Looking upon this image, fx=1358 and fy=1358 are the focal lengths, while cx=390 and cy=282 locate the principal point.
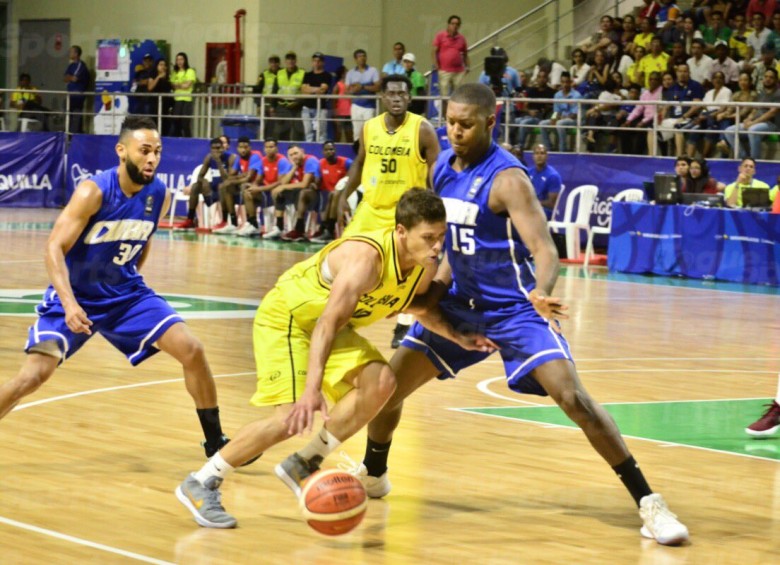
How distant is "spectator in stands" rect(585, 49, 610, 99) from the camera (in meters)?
21.0

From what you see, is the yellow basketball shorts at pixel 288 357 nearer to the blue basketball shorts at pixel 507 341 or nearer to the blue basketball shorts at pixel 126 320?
the blue basketball shorts at pixel 507 341

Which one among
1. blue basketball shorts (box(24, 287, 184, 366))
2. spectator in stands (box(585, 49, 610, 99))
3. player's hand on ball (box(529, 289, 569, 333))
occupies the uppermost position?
spectator in stands (box(585, 49, 610, 99))

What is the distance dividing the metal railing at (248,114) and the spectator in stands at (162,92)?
19 millimetres

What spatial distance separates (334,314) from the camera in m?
5.33

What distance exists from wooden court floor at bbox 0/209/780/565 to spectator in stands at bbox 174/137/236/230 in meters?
11.1

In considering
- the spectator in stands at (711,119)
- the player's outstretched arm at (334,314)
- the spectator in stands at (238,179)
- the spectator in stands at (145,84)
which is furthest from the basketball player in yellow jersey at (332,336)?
the spectator in stands at (145,84)

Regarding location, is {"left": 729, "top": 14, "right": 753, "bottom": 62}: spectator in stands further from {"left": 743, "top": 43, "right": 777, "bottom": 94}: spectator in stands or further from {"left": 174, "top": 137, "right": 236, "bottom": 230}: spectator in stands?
{"left": 174, "top": 137, "right": 236, "bottom": 230}: spectator in stands

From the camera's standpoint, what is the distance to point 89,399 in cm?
859

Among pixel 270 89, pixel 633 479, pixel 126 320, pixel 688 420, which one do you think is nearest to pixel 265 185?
pixel 270 89

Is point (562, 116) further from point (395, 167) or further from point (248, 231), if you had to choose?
point (395, 167)

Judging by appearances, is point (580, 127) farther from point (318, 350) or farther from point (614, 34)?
point (318, 350)

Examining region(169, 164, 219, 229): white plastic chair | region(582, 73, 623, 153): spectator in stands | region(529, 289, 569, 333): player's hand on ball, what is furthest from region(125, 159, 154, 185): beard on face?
region(169, 164, 219, 229): white plastic chair

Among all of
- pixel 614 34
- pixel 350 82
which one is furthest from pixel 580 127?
pixel 350 82

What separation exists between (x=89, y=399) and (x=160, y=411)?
2.00 ft
